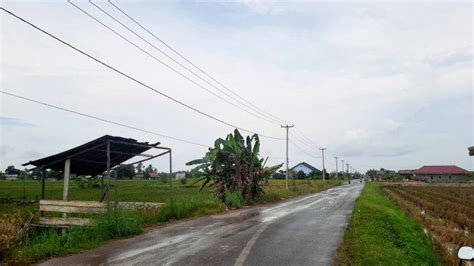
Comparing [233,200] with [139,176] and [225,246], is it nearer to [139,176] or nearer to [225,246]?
[225,246]

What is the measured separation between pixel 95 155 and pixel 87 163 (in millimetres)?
861

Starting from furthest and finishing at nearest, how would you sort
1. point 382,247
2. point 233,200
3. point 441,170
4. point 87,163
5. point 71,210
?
1. point 441,170
2. point 233,200
3. point 87,163
4. point 71,210
5. point 382,247

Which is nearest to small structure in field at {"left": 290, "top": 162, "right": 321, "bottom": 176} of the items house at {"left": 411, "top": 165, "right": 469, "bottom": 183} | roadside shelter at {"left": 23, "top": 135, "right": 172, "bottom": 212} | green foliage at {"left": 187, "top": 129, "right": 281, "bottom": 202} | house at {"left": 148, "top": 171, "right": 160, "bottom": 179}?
house at {"left": 411, "top": 165, "right": 469, "bottom": 183}

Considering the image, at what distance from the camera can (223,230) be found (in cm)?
1328

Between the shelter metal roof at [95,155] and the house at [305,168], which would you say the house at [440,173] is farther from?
the shelter metal roof at [95,155]

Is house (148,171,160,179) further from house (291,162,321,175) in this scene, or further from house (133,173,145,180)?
house (291,162,321,175)

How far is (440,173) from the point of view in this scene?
117125 mm

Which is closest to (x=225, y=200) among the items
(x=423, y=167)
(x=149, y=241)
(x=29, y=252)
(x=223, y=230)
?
(x=223, y=230)

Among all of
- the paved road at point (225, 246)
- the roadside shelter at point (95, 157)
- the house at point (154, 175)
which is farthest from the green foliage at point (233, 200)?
the house at point (154, 175)

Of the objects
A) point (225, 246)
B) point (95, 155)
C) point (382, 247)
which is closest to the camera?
point (382, 247)

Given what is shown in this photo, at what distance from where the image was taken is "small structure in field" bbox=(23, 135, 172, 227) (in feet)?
41.4

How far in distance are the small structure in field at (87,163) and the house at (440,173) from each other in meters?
112

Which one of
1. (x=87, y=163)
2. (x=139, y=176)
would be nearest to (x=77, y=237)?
(x=87, y=163)

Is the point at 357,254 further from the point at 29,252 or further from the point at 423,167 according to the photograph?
the point at 423,167
